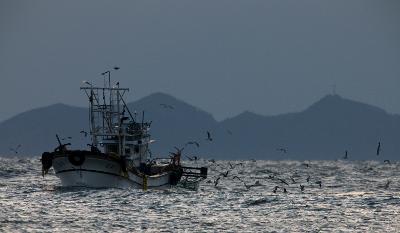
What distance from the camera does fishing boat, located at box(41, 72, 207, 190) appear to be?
70.6 metres

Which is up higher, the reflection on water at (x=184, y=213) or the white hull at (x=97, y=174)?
the white hull at (x=97, y=174)

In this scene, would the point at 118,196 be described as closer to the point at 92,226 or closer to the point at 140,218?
the point at 140,218

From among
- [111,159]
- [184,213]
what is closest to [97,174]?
[111,159]

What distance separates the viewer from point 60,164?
72.6m

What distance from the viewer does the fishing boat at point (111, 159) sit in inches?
2778

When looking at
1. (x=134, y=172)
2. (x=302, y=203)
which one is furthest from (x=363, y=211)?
(x=134, y=172)

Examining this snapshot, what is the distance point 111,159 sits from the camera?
70.1 metres

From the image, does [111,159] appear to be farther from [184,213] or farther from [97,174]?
[184,213]

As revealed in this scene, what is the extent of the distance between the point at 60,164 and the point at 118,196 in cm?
1105

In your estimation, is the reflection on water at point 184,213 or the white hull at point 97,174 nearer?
the reflection on water at point 184,213

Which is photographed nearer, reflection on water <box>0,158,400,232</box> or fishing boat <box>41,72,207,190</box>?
reflection on water <box>0,158,400,232</box>

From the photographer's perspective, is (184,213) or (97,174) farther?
(97,174)

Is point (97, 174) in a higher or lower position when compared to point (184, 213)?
higher

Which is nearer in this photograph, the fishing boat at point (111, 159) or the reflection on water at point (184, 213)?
the reflection on water at point (184, 213)
